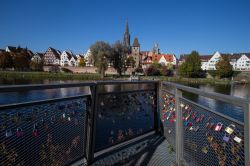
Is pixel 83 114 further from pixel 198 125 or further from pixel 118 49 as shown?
pixel 118 49

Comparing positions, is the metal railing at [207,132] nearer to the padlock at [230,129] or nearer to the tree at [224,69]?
the padlock at [230,129]

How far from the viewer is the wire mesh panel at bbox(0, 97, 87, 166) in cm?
228

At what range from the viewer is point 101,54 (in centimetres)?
5819

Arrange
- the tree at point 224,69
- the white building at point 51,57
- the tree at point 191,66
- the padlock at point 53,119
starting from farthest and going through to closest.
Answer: the white building at point 51,57
the tree at point 224,69
the tree at point 191,66
the padlock at point 53,119

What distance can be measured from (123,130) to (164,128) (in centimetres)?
100

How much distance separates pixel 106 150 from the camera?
3.88 meters

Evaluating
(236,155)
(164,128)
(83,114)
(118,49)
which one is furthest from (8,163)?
(118,49)

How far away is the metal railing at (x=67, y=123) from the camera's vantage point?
2.31 m

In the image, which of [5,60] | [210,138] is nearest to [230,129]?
[210,138]

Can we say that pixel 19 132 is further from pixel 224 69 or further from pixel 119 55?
pixel 224 69

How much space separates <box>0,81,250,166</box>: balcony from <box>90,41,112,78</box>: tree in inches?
2120

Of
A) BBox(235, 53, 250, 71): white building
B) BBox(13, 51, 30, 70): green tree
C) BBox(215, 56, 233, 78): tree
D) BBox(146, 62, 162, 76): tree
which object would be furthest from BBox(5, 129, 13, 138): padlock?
BBox(235, 53, 250, 71): white building

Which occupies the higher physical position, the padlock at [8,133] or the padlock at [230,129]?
the padlock at [230,129]

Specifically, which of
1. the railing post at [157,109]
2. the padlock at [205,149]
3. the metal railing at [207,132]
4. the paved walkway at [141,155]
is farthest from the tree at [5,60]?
the padlock at [205,149]
